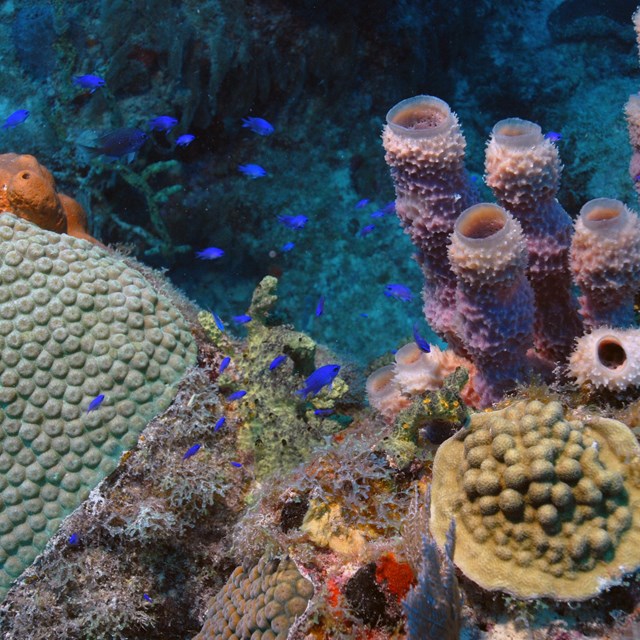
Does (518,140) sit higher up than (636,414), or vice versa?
(518,140)

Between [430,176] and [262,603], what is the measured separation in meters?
2.24

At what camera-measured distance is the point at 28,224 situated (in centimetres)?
382

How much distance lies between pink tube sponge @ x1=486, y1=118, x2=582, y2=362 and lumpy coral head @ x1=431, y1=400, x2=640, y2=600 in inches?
31.9

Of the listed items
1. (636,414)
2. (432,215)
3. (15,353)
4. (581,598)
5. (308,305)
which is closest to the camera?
(581,598)

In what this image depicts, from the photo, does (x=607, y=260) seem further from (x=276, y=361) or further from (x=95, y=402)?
(x=95, y=402)

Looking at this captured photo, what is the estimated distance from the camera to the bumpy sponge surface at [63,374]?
319 cm

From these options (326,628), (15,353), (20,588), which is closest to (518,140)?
(326,628)

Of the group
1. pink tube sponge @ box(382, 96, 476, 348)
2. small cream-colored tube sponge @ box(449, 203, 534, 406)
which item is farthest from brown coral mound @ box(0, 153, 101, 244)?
small cream-colored tube sponge @ box(449, 203, 534, 406)

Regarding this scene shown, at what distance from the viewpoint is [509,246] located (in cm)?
237

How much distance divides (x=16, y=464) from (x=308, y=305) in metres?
4.87

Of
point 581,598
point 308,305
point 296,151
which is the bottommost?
point 308,305

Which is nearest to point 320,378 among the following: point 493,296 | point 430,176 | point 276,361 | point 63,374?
point 276,361

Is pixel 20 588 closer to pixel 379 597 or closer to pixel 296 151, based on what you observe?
pixel 379 597

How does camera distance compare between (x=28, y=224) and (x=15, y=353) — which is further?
(x=28, y=224)
